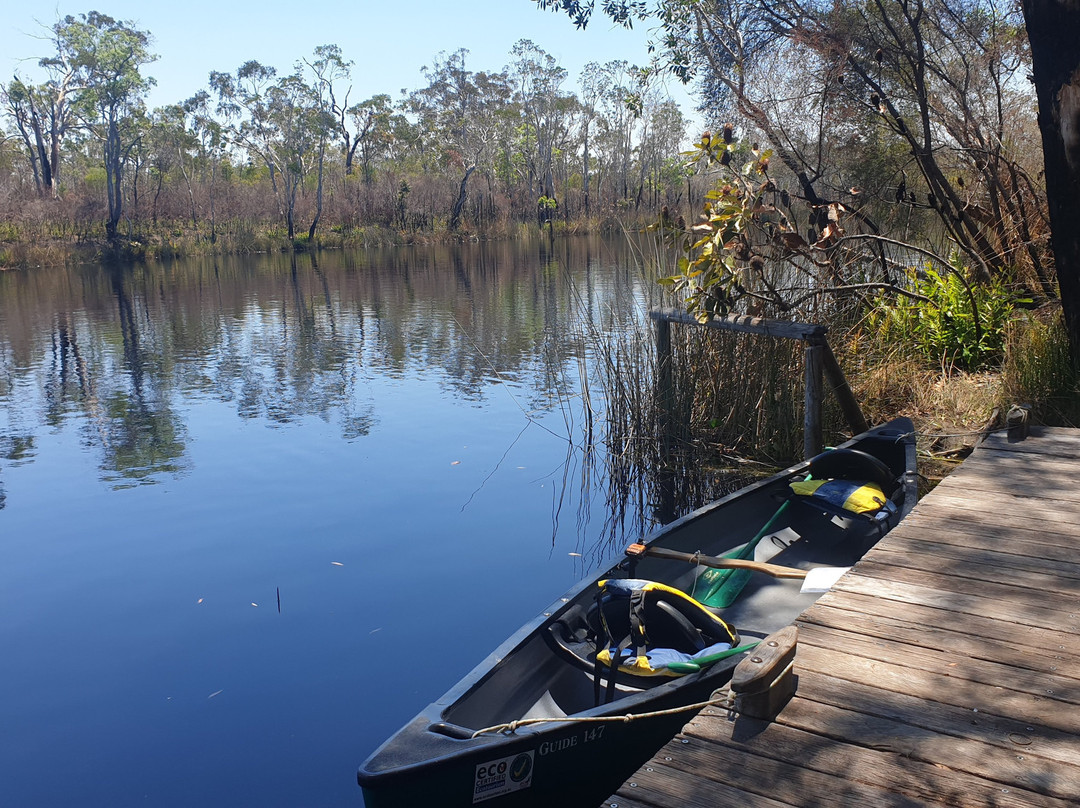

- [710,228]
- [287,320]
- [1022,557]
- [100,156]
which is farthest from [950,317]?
[100,156]

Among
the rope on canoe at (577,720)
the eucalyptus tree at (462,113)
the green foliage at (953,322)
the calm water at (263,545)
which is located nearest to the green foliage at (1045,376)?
the green foliage at (953,322)

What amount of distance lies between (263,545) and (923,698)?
16.4 ft

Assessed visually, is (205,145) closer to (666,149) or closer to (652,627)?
(666,149)

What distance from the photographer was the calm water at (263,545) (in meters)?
4.19

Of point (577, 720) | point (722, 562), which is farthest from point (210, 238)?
point (577, 720)

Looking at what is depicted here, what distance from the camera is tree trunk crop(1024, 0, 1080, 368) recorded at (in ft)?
17.5

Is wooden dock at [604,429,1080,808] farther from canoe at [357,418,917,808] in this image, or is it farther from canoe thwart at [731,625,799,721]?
canoe at [357,418,917,808]

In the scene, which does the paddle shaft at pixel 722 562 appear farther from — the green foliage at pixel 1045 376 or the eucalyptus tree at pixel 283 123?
the eucalyptus tree at pixel 283 123

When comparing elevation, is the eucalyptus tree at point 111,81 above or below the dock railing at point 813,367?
above

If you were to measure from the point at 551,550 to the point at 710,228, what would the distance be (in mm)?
2563

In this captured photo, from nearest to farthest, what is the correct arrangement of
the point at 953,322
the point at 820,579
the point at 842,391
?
1. the point at 820,579
2. the point at 842,391
3. the point at 953,322

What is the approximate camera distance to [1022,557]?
11.2ft

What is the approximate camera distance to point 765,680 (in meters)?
2.37

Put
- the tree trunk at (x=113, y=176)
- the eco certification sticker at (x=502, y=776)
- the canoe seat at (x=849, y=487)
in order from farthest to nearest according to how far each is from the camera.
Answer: the tree trunk at (x=113, y=176)
the canoe seat at (x=849, y=487)
the eco certification sticker at (x=502, y=776)
